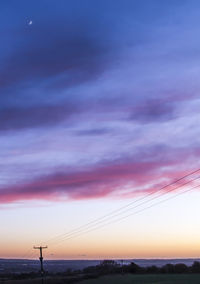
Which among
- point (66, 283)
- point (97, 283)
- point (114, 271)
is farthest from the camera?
point (114, 271)

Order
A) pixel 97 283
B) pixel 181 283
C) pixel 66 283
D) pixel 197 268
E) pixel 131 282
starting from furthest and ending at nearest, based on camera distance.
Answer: pixel 197 268
pixel 66 283
pixel 97 283
pixel 131 282
pixel 181 283

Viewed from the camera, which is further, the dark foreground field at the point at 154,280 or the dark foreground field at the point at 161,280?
the dark foreground field at the point at 154,280

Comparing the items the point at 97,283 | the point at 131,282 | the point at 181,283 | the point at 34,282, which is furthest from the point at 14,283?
the point at 181,283

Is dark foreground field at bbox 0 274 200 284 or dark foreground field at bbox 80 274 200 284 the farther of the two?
dark foreground field at bbox 0 274 200 284

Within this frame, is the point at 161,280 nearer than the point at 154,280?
Yes

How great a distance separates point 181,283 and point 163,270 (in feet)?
188

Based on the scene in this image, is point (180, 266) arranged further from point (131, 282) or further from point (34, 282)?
point (131, 282)

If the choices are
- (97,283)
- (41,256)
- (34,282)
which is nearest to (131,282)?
(97,283)

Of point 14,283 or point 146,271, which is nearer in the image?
point 14,283

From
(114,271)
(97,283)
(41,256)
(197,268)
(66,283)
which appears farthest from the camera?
(114,271)

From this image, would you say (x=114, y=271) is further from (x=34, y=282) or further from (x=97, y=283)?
(x=97, y=283)

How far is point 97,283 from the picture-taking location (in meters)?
100

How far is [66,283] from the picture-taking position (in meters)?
119

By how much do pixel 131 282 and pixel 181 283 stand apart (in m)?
15.7
